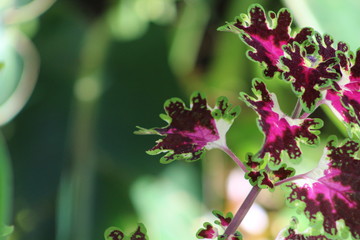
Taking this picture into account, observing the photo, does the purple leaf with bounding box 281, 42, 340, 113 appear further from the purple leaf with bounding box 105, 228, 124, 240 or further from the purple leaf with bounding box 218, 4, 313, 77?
the purple leaf with bounding box 105, 228, 124, 240

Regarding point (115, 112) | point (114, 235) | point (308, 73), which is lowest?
point (115, 112)

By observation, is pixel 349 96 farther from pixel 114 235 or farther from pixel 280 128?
pixel 114 235

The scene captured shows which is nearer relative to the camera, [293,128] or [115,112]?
[293,128]

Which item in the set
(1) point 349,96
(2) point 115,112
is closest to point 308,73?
(1) point 349,96

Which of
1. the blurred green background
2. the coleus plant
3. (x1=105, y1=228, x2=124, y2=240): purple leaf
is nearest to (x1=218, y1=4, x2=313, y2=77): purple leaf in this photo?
the coleus plant

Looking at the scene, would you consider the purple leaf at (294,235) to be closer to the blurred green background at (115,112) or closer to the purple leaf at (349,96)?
the purple leaf at (349,96)

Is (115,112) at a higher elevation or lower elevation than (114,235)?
lower

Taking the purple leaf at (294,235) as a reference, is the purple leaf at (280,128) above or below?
above

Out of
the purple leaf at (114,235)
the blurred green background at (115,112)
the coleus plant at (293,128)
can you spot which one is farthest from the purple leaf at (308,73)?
the blurred green background at (115,112)
